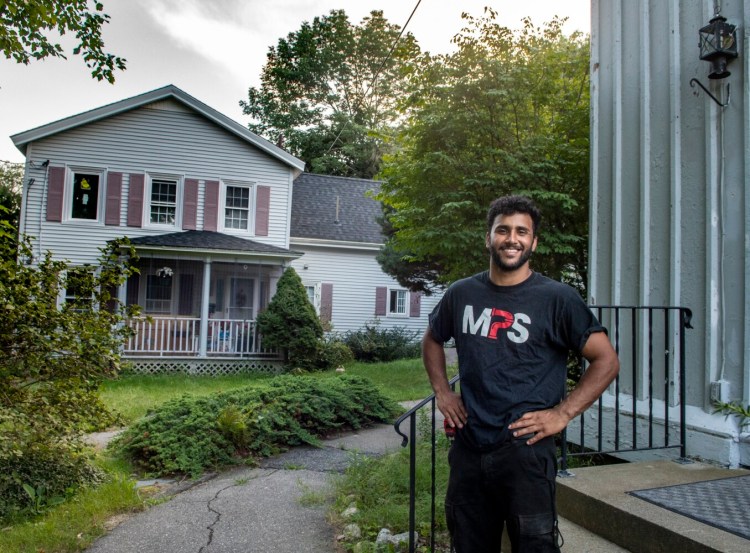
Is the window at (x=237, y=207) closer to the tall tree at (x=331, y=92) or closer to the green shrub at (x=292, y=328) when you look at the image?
the green shrub at (x=292, y=328)

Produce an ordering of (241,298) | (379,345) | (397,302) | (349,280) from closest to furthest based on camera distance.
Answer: (241,298), (379,345), (349,280), (397,302)

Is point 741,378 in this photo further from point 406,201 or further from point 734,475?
point 406,201

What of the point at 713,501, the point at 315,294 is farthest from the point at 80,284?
the point at 315,294

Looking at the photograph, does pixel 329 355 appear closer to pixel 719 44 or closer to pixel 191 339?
pixel 191 339

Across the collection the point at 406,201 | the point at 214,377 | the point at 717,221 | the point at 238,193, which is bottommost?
the point at 214,377

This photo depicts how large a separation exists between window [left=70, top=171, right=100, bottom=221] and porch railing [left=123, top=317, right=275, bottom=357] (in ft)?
10.8

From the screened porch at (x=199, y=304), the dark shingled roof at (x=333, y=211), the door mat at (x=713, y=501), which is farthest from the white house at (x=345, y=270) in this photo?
the door mat at (x=713, y=501)

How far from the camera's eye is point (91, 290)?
4.65m

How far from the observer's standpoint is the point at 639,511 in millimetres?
2500

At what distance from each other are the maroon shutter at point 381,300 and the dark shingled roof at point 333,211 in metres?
1.56

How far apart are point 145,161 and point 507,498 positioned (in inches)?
586

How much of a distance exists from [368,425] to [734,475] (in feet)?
15.9

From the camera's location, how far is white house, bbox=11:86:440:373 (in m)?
13.9

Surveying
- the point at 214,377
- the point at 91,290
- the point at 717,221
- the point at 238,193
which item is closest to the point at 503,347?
the point at 717,221
